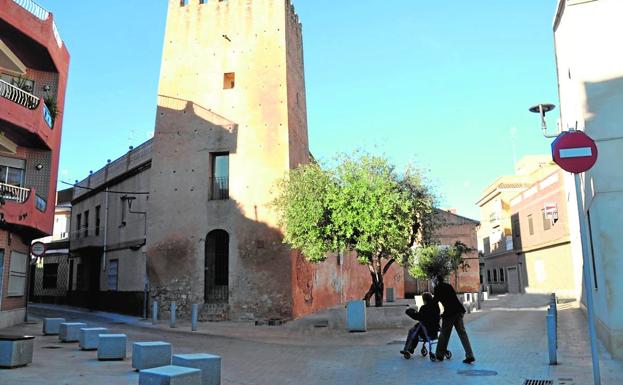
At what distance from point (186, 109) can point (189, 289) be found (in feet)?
25.4

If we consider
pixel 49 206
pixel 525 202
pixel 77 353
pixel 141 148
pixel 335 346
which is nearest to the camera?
pixel 77 353

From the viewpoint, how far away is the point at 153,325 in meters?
19.6

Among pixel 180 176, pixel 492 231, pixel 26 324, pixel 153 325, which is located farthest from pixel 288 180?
pixel 492 231

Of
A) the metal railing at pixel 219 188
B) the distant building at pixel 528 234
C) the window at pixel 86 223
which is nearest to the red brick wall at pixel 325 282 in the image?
the metal railing at pixel 219 188

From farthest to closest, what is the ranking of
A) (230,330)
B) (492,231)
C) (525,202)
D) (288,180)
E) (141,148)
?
(492,231) < (525,202) < (141,148) < (288,180) < (230,330)

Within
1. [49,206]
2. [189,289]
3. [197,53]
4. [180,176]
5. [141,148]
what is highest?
[197,53]

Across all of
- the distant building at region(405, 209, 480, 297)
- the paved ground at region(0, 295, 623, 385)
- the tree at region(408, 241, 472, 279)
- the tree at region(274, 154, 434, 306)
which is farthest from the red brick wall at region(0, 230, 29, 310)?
the distant building at region(405, 209, 480, 297)

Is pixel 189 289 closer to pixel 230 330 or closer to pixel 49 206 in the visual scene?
pixel 230 330

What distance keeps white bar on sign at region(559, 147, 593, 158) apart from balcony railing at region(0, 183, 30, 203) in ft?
54.3

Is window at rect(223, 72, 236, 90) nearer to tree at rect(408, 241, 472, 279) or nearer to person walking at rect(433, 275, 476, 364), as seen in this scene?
person walking at rect(433, 275, 476, 364)

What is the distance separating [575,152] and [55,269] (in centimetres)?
3844

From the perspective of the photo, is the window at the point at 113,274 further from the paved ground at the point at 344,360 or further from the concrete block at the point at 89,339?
the concrete block at the point at 89,339

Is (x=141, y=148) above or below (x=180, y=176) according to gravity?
above

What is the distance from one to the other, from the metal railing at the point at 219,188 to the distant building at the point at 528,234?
1697 centimetres
